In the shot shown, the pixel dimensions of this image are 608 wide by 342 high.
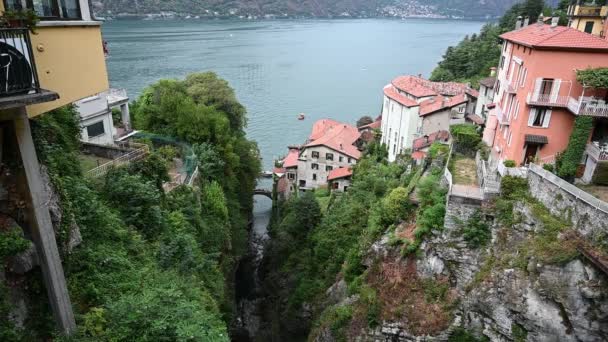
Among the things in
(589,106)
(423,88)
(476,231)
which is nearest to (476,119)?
(423,88)

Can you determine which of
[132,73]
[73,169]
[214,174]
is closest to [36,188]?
[73,169]

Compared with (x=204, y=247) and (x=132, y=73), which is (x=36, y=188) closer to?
(x=204, y=247)

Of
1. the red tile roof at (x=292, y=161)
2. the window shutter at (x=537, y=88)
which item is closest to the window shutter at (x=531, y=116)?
the window shutter at (x=537, y=88)

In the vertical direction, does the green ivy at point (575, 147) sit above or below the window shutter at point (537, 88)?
below

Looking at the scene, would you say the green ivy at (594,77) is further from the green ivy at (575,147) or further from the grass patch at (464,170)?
the grass patch at (464,170)

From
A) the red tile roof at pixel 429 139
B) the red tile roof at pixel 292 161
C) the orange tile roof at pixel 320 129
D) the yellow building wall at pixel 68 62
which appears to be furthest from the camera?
the orange tile roof at pixel 320 129

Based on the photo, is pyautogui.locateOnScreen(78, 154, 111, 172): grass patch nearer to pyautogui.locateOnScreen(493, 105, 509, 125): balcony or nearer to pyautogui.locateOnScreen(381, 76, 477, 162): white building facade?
pyautogui.locateOnScreen(493, 105, 509, 125): balcony
